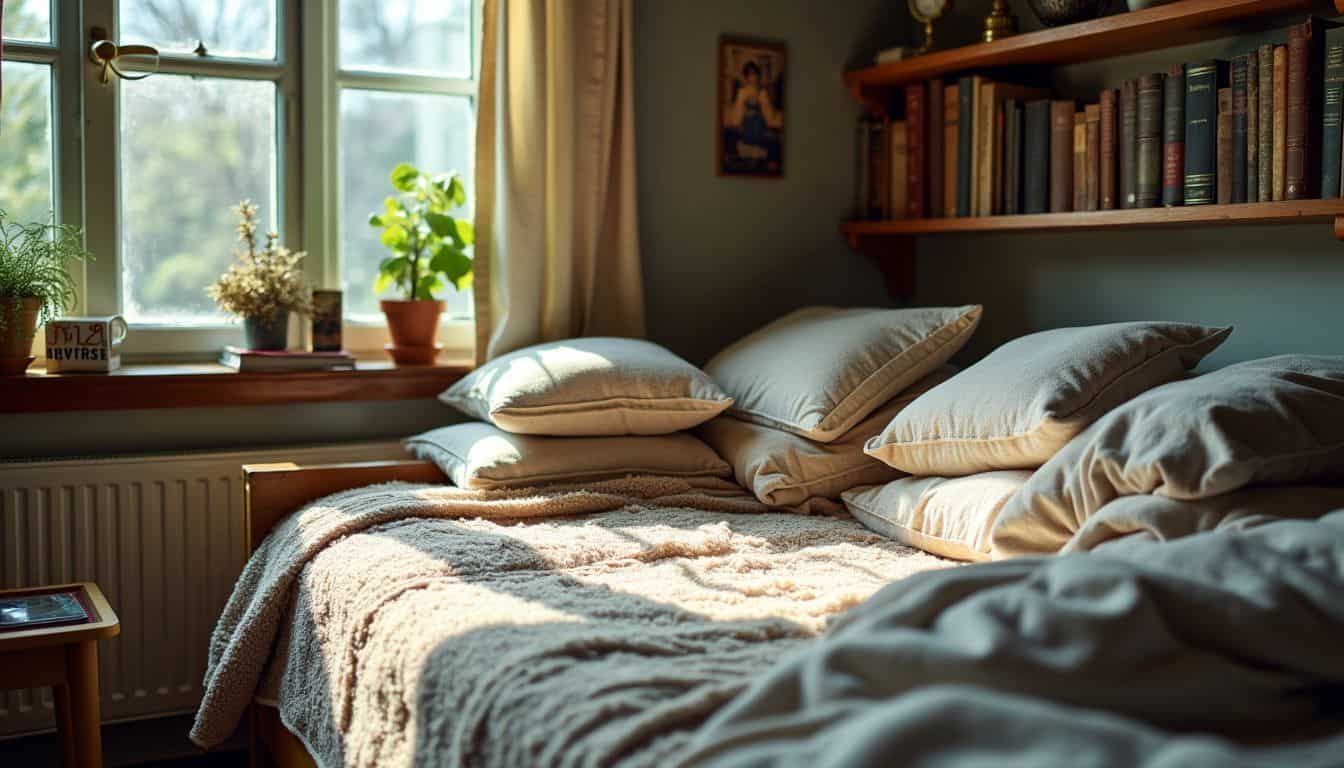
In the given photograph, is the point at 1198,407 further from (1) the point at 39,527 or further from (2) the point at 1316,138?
(1) the point at 39,527

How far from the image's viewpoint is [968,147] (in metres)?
2.68

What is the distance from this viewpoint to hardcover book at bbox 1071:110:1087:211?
2.45 meters

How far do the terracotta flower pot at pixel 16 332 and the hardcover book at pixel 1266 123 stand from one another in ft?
7.22

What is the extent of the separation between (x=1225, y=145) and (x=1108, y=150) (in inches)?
10.8

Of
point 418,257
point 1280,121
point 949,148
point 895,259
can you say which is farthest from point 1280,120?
point 418,257

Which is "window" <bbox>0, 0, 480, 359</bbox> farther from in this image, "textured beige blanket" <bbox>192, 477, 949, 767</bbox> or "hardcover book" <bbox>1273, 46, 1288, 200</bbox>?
"hardcover book" <bbox>1273, 46, 1288, 200</bbox>

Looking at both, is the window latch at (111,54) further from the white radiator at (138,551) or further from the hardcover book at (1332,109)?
the hardcover book at (1332,109)

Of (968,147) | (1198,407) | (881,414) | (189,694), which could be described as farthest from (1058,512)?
(189,694)

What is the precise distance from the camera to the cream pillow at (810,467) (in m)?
2.18

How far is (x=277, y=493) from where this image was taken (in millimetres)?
2252

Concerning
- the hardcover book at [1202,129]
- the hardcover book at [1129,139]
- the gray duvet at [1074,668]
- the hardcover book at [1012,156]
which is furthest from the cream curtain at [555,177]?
the gray duvet at [1074,668]

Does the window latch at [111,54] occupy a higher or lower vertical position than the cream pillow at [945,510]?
higher

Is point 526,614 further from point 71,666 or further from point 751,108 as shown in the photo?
point 751,108

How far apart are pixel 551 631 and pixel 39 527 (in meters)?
1.37
